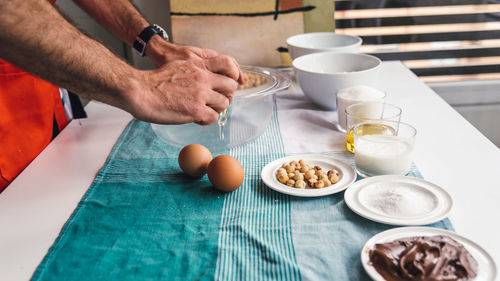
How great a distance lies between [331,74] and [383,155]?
385 millimetres

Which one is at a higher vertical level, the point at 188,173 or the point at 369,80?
the point at 369,80

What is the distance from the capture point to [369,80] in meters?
1.23

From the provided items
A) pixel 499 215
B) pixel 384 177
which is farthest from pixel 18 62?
pixel 499 215

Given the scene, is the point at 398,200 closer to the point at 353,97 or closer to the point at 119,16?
the point at 353,97

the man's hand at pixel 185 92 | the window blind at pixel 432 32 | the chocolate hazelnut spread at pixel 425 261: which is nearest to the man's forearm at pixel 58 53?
the man's hand at pixel 185 92

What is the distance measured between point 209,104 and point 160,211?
9.7 inches

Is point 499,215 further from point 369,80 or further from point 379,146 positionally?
point 369,80

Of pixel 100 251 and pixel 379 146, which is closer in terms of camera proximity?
pixel 100 251

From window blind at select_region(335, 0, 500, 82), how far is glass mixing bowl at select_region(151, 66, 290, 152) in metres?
0.91

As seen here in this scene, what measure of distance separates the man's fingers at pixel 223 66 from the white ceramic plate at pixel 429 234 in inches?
19.2

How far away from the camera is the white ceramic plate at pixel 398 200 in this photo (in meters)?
0.74

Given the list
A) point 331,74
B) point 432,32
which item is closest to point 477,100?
point 432,32

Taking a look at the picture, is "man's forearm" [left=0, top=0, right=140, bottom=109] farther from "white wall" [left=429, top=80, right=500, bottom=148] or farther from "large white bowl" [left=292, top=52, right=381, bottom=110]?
"white wall" [left=429, top=80, right=500, bottom=148]

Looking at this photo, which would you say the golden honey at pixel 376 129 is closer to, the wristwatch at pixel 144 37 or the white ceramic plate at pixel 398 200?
the white ceramic plate at pixel 398 200
